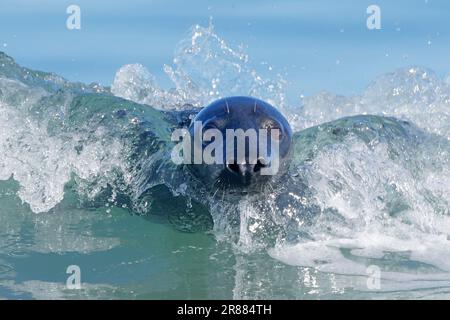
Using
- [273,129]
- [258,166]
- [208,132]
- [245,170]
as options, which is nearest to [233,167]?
[245,170]

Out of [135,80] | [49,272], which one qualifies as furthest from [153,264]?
[135,80]

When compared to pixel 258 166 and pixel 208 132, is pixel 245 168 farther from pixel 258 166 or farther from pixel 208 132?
pixel 208 132

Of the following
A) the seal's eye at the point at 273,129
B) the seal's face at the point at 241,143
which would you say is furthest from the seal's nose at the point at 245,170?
the seal's eye at the point at 273,129

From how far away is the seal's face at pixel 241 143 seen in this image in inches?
257

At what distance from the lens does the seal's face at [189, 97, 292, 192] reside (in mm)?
6523

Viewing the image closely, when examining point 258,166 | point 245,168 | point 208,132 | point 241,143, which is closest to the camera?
point 245,168

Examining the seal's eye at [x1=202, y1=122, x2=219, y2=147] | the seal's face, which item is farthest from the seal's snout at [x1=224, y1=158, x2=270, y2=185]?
the seal's eye at [x1=202, y1=122, x2=219, y2=147]

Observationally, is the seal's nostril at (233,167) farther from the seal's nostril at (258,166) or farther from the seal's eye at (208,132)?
the seal's eye at (208,132)

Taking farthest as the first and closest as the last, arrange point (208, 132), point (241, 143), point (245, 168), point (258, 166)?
point (208, 132) < point (241, 143) < point (258, 166) < point (245, 168)

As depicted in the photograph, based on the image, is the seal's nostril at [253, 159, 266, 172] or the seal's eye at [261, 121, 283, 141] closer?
the seal's nostril at [253, 159, 266, 172]

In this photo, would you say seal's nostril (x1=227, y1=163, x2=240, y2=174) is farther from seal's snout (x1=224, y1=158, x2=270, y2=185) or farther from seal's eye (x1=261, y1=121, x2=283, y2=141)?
seal's eye (x1=261, y1=121, x2=283, y2=141)

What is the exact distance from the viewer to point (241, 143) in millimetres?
6684

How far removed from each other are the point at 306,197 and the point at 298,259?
1.48 meters
